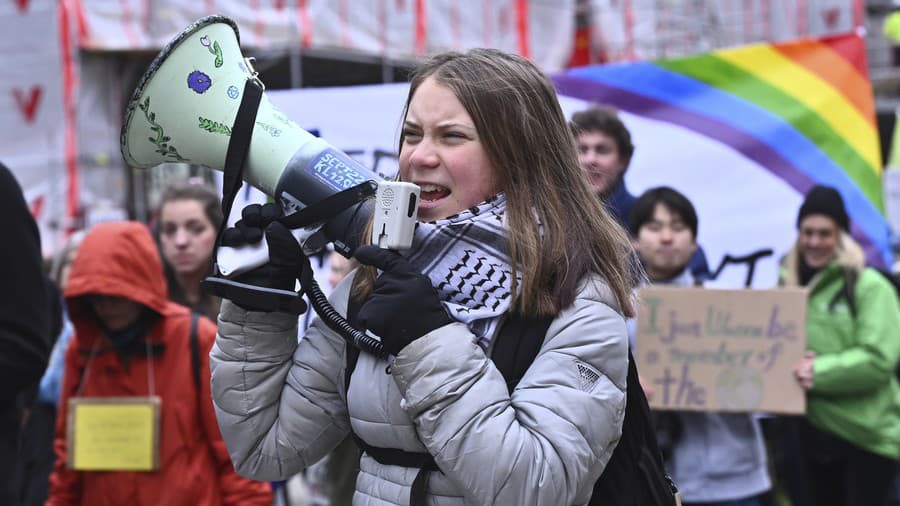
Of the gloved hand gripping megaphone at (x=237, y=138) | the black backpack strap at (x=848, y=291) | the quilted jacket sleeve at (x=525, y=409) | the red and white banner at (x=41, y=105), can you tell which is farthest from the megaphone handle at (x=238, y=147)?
the red and white banner at (x=41, y=105)

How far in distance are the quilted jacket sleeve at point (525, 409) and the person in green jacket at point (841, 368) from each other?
2.46 metres

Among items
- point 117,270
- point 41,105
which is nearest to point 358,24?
point 41,105

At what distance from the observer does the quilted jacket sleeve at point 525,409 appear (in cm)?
178

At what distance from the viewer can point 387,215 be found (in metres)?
1.85

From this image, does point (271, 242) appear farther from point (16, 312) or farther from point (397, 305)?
point (16, 312)

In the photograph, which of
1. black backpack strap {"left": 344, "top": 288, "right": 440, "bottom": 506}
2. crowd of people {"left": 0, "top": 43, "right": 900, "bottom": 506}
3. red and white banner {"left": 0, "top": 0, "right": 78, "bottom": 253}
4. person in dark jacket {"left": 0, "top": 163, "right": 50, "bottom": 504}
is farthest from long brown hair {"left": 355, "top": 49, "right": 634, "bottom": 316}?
red and white banner {"left": 0, "top": 0, "right": 78, "bottom": 253}

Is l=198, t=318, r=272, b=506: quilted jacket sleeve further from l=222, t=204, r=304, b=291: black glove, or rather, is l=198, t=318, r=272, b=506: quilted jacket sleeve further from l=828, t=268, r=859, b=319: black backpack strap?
l=828, t=268, r=859, b=319: black backpack strap

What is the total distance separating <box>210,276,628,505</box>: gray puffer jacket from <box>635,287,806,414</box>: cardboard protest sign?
216cm

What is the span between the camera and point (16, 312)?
8.44ft

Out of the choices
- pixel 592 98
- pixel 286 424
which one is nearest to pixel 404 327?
pixel 286 424

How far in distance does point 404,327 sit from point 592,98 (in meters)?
3.49

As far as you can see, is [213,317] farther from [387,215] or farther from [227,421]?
[387,215]

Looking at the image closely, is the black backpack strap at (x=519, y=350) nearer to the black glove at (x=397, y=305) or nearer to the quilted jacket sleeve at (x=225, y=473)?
the black glove at (x=397, y=305)

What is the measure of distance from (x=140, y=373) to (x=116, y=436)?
0.65 ft
